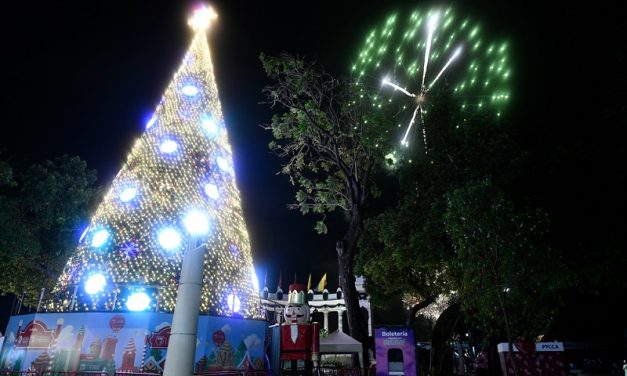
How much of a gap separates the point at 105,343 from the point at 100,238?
2716 mm

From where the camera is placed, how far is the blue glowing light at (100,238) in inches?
425

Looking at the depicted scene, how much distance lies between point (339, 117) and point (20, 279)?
652 inches

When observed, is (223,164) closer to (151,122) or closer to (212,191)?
(212,191)

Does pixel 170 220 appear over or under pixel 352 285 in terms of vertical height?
over

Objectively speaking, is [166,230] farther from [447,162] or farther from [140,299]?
[447,162]

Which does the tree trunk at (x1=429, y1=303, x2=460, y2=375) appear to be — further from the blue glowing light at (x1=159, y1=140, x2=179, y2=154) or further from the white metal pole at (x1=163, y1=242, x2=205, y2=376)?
the white metal pole at (x1=163, y1=242, x2=205, y2=376)

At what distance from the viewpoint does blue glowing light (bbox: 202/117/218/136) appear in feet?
41.4

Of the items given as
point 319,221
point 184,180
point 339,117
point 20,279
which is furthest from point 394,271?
point 20,279

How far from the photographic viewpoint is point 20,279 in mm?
18734

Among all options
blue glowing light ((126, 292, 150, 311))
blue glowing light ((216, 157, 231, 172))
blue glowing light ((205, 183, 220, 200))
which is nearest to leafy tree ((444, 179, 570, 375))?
blue glowing light ((205, 183, 220, 200))

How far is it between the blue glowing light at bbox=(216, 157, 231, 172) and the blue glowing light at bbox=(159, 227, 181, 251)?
262 cm

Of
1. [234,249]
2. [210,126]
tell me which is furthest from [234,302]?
[210,126]

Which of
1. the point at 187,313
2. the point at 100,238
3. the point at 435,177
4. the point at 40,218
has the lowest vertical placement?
the point at 187,313

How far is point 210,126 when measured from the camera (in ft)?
41.8
